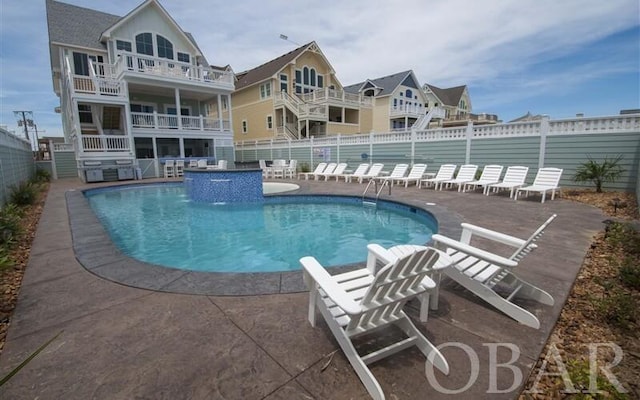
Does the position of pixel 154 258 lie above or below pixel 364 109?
below

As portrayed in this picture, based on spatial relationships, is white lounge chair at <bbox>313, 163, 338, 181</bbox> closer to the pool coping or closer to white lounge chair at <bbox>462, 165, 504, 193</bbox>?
white lounge chair at <bbox>462, 165, 504, 193</bbox>

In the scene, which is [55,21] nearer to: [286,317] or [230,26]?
[230,26]

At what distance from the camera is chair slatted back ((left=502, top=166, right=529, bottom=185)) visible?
9.05m

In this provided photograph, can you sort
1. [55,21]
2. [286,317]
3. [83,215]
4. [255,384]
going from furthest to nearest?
[55,21] → [83,215] → [286,317] → [255,384]

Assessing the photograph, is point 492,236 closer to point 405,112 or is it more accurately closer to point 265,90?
point 265,90

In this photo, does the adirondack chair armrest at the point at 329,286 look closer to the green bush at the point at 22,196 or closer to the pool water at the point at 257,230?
the pool water at the point at 257,230

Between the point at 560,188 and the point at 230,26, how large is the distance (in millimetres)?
19763

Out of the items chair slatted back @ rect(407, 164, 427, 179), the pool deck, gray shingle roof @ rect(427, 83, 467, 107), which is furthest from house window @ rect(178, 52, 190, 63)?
gray shingle roof @ rect(427, 83, 467, 107)

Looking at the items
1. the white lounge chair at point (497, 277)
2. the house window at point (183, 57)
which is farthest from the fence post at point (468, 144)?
the house window at point (183, 57)

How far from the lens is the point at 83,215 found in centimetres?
628

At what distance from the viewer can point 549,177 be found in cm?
846

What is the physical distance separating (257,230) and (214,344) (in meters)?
4.98

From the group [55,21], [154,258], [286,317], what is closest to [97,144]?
[55,21]

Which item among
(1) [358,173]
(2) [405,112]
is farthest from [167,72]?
(2) [405,112]
